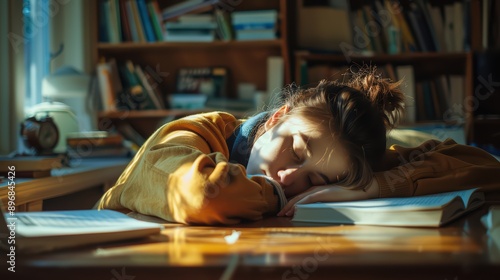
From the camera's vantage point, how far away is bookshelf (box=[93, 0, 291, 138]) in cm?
353

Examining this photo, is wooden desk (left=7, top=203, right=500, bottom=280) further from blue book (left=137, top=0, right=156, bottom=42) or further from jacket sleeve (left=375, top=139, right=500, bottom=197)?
blue book (left=137, top=0, right=156, bottom=42)

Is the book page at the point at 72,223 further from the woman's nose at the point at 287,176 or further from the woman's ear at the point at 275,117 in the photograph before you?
the woman's ear at the point at 275,117

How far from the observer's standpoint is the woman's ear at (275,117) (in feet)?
4.17

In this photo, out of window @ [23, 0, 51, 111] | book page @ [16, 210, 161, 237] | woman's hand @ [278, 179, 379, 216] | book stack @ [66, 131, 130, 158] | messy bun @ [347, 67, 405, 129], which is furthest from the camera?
window @ [23, 0, 51, 111]

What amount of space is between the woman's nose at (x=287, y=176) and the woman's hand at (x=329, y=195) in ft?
0.12

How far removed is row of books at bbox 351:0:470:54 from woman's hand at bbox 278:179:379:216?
256cm

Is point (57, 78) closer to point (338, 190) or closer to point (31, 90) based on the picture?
point (31, 90)

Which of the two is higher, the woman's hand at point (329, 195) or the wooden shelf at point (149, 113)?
the wooden shelf at point (149, 113)

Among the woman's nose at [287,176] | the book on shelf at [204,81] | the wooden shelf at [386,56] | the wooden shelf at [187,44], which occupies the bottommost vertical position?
the woman's nose at [287,176]

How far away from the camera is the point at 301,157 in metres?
1.11

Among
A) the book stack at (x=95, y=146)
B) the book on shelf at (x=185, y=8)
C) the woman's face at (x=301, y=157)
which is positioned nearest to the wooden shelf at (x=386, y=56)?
the book on shelf at (x=185, y=8)

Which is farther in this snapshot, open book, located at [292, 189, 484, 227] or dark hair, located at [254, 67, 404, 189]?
dark hair, located at [254, 67, 404, 189]

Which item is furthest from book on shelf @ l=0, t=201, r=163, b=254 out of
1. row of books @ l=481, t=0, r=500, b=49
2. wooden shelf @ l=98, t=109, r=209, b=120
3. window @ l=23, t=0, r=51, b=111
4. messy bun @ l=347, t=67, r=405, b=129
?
row of books @ l=481, t=0, r=500, b=49

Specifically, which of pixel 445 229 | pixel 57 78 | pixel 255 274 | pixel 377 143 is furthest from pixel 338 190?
pixel 57 78
